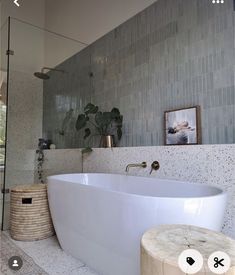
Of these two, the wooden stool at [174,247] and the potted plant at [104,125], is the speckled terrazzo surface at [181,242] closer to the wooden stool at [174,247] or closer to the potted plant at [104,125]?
the wooden stool at [174,247]

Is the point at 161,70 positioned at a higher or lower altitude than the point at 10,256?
higher

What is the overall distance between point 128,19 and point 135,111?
3.63 feet

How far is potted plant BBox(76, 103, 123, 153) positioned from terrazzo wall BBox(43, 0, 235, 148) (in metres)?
0.10

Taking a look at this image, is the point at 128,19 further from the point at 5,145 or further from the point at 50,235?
the point at 50,235

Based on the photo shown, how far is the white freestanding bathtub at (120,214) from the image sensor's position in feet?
3.73

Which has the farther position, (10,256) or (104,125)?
(104,125)

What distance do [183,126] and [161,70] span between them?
0.66 m

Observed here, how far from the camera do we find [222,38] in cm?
183

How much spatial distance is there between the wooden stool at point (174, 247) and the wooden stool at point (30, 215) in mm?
1584

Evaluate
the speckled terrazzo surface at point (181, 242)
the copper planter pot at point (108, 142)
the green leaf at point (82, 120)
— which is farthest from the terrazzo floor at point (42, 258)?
the green leaf at point (82, 120)

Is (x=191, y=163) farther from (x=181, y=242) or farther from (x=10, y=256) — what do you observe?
(x=10, y=256)

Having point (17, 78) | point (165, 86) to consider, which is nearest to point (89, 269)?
point (165, 86)

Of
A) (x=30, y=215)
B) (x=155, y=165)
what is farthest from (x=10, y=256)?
(x=155, y=165)

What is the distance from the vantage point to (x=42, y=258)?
175 cm
